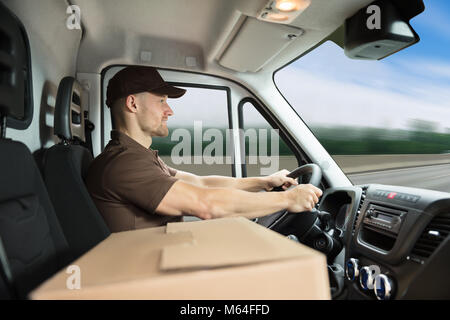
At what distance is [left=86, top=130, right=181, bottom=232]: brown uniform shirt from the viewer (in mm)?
1152

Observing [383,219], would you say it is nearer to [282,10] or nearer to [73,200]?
[282,10]

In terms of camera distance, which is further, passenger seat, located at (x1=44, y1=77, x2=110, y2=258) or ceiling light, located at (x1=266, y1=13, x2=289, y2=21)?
ceiling light, located at (x1=266, y1=13, x2=289, y2=21)

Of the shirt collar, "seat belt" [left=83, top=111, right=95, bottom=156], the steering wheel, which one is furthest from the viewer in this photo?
"seat belt" [left=83, top=111, right=95, bottom=156]

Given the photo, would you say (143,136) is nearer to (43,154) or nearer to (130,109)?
(130,109)

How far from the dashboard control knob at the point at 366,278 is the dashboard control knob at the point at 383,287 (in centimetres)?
3

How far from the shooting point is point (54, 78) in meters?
1.63

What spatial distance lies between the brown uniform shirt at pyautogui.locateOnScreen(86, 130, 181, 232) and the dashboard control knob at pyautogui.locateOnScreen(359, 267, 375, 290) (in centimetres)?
84

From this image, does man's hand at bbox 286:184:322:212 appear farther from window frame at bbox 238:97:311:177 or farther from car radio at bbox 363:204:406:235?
window frame at bbox 238:97:311:177

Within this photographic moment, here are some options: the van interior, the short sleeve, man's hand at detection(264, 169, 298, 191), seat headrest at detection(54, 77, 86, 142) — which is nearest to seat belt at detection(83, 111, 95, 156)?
the van interior

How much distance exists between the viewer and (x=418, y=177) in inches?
57.1

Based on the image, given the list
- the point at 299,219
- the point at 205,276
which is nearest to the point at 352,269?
the point at 299,219

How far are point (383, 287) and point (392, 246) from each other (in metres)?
0.17

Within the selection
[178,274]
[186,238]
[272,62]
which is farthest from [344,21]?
[178,274]

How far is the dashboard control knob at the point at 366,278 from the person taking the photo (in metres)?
1.23
